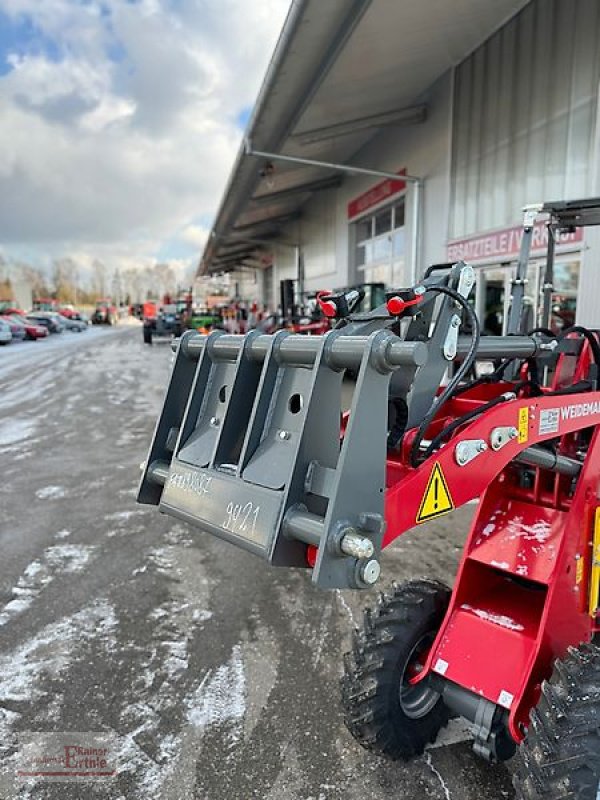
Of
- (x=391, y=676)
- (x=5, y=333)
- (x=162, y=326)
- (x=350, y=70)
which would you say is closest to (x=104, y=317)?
(x=162, y=326)

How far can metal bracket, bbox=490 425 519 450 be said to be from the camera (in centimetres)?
199

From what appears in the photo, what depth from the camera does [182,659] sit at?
326 centimetres

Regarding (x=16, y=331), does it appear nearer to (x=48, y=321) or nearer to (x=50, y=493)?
(x=48, y=321)

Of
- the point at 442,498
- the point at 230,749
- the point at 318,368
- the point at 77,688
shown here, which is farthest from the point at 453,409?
the point at 77,688

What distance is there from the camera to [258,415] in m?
1.88

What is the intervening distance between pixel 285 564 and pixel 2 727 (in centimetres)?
196

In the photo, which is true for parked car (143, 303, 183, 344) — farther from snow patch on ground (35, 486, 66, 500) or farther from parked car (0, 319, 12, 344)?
snow patch on ground (35, 486, 66, 500)

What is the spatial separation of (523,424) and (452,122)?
35.4ft

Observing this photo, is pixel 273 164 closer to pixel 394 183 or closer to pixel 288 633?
pixel 394 183

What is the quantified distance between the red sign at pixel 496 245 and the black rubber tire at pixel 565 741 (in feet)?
24.2

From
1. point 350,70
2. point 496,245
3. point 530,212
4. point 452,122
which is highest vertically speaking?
point 350,70

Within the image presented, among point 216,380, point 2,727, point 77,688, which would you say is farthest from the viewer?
Answer: point 77,688

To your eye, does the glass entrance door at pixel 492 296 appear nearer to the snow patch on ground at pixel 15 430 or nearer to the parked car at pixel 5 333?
the snow patch on ground at pixel 15 430

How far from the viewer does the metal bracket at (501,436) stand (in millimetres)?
1989
